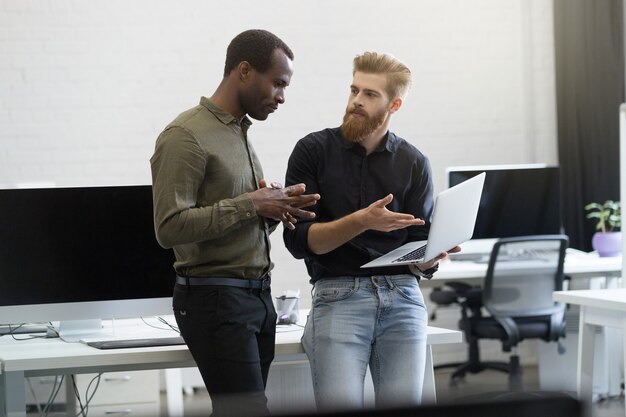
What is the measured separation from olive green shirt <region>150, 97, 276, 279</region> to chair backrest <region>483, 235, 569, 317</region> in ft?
8.35

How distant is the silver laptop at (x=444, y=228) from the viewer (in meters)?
2.08

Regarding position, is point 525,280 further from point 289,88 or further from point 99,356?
point 99,356

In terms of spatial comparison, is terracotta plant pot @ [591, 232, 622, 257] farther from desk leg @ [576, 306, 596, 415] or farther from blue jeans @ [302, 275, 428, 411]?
blue jeans @ [302, 275, 428, 411]

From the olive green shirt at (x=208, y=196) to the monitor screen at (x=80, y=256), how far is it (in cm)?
67

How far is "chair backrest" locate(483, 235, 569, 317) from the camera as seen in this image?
4496mm

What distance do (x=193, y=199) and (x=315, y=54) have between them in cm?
357

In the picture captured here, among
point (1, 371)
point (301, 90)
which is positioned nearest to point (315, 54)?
point (301, 90)

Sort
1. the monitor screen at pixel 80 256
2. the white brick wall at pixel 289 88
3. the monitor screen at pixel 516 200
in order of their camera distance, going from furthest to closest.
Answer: the white brick wall at pixel 289 88 → the monitor screen at pixel 516 200 → the monitor screen at pixel 80 256

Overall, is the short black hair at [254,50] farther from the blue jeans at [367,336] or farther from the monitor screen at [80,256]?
the monitor screen at [80,256]

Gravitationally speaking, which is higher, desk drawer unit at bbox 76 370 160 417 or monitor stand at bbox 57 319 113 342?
monitor stand at bbox 57 319 113 342

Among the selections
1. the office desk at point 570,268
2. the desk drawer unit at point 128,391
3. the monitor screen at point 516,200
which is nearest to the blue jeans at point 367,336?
the desk drawer unit at point 128,391

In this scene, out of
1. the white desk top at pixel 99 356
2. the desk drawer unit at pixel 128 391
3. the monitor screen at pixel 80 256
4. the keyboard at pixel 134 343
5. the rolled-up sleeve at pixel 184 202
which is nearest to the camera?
the rolled-up sleeve at pixel 184 202

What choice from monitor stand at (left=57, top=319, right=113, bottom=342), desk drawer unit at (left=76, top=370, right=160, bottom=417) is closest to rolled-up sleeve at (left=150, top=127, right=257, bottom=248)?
monitor stand at (left=57, top=319, right=113, bottom=342)


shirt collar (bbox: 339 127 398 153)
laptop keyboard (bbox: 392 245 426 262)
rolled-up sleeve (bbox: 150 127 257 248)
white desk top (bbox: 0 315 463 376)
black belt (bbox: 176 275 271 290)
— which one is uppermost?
shirt collar (bbox: 339 127 398 153)
